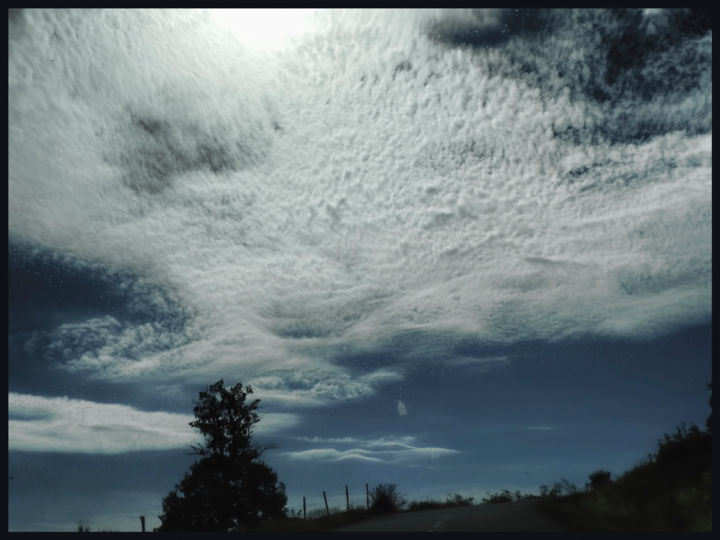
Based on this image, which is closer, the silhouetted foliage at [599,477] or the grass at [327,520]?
the grass at [327,520]

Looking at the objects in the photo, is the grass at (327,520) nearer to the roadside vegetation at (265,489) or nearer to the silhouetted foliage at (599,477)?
the roadside vegetation at (265,489)

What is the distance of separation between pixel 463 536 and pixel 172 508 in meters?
28.9

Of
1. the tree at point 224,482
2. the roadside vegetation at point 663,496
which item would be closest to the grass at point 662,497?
the roadside vegetation at point 663,496

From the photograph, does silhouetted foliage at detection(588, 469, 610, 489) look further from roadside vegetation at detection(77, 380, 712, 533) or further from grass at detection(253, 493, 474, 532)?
grass at detection(253, 493, 474, 532)

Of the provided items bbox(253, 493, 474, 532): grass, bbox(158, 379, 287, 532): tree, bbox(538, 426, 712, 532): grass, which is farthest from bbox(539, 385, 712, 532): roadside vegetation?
bbox(158, 379, 287, 532): tree

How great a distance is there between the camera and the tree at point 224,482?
37.8m

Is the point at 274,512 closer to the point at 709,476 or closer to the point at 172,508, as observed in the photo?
the point at 172,508

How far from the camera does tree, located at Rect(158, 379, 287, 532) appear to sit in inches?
1489

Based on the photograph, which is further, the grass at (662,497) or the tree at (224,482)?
the tree at (224,482)

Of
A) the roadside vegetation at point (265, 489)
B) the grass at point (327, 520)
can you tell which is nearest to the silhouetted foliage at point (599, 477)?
the roadside vegetation at point (265, 489)

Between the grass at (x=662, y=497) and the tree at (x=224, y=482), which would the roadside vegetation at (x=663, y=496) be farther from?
the tree at (x=224, y=482)

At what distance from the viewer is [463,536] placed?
15375mm

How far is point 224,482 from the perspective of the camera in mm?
38562

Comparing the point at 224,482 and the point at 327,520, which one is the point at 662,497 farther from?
the point at 224,482
